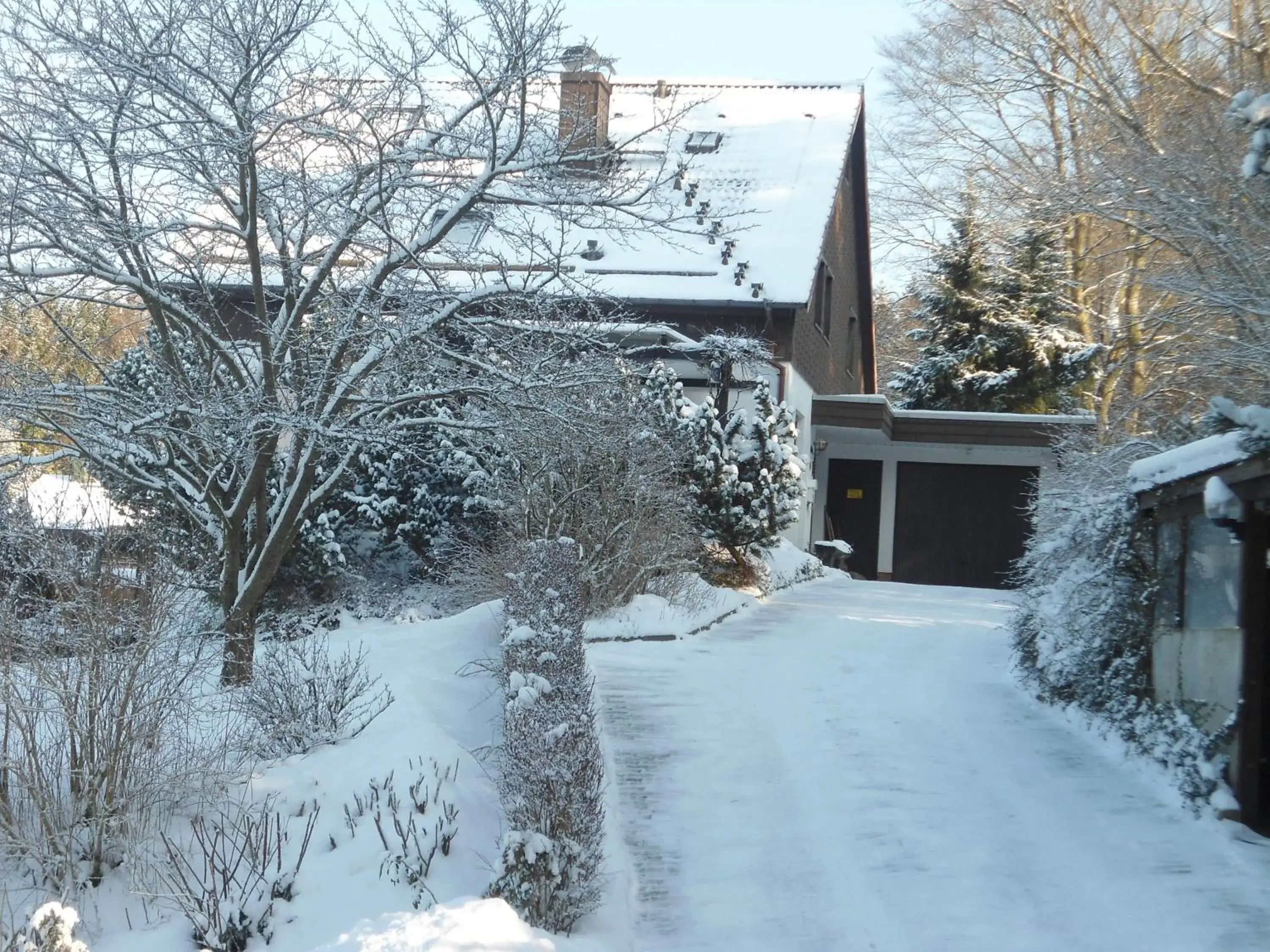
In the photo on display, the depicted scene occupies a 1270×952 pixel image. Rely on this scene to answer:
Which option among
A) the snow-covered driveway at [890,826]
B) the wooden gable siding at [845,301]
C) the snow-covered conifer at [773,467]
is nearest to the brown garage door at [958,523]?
the wooden gable siding at [845,301]

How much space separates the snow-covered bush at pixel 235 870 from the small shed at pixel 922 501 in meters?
17.6

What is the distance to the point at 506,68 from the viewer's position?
24.8 ft

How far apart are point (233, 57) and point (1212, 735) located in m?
6.75

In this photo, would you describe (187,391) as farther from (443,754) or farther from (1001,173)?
(1001,173)

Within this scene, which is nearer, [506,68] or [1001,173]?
[506,68]

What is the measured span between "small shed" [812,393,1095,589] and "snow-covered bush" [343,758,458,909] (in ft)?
55.7

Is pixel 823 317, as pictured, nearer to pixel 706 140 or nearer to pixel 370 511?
pixel 706 140

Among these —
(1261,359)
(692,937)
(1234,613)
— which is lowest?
(692,937)

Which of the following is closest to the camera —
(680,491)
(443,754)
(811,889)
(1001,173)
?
(811,889)

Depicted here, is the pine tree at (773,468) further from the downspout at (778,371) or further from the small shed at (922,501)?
the small shed at (922,501)

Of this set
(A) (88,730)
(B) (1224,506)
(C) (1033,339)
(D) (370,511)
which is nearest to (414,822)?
(A) (88,730)

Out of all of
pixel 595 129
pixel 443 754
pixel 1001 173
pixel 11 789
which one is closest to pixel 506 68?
pixel 595 129

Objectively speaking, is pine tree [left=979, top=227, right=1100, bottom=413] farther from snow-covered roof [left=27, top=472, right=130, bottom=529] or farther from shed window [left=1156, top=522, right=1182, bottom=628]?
snow-covered roof [left=27, top=472, right=130, bottom=529]

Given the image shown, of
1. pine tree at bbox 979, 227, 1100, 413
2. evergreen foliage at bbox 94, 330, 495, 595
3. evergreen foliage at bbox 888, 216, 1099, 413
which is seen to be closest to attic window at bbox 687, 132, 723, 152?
evergreen foliage at bbox 888, 216, 1099, 413
